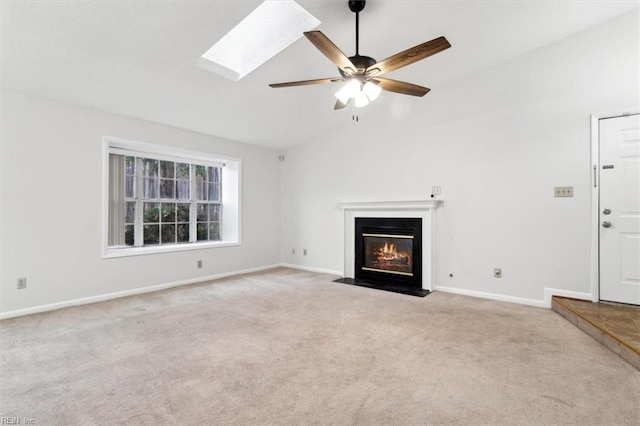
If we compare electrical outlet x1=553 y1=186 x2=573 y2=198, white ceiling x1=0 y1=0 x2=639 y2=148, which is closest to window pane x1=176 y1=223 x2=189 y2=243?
white ceiling x1=0 y1=0 x2=639 y2=148

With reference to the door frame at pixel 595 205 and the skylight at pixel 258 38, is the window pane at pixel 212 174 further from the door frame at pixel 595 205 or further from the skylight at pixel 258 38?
the door frame at pixel 595 205

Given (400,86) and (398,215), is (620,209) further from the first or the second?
(400,86)

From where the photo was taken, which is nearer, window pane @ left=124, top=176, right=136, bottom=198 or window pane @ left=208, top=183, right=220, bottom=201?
window pane @ left=124, top=176, right=136, bottom=198

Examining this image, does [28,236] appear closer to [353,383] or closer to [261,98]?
[261,98]

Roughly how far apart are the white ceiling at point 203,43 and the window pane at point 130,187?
38.1 inches

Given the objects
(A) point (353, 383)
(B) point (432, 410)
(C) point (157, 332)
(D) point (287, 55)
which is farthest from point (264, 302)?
(D) point (287, 55)

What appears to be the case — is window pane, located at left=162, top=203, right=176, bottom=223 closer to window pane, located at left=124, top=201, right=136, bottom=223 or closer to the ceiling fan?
window pane, located at left=124, top=201, right=136, bottom=223

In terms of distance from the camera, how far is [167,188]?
4.87m

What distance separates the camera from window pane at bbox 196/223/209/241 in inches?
210

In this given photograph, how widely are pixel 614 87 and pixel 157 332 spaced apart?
17.2ft

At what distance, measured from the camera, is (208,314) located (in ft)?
11.0

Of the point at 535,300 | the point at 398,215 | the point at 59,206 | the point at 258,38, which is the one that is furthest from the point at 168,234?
the point at 535,300

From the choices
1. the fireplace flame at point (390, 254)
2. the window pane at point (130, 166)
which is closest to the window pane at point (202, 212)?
the window pane at point (130, 166)

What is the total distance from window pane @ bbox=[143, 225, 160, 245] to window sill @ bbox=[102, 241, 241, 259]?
7.0 inches
